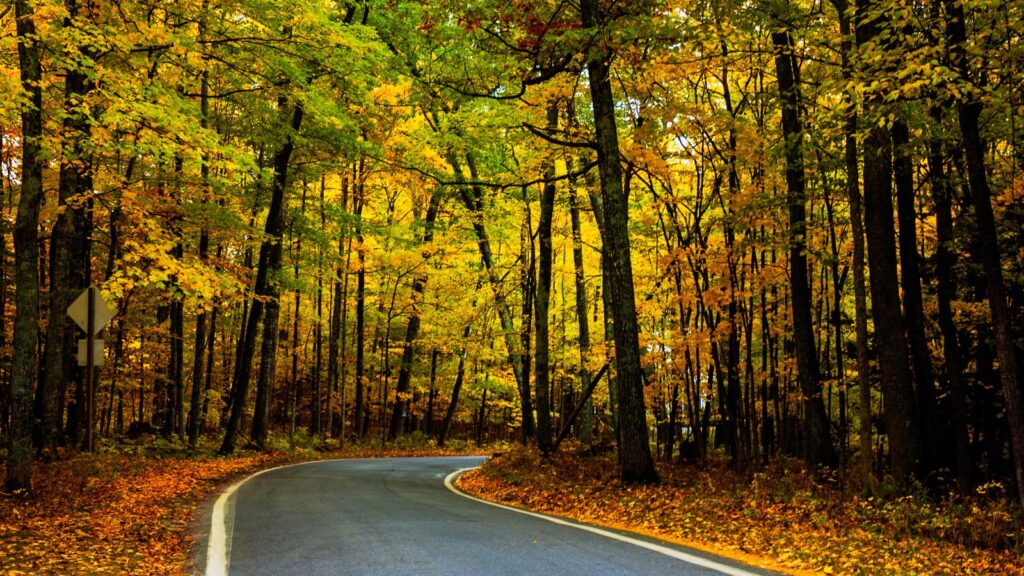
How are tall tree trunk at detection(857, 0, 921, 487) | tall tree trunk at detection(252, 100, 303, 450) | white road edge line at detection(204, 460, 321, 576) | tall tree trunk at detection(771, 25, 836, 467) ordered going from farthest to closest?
tall tree trunk at detection(252, 100, 303, 450) < tall tree trunk at detection(771, 25, 836, 467) < tall tree trunk at detection(857, 0, 921, 487) < white road edge line at detection(204, 460, 321, 576)

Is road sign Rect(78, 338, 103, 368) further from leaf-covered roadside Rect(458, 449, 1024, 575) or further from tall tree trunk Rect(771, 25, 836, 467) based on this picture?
tall tree trunk Rect(771, 25, 836, 467)

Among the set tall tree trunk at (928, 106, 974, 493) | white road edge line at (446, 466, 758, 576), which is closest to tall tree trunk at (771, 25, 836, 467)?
tall tree trunk at (928, 106, 974, 493)

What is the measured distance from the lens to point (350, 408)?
152 ft

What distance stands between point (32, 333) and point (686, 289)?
1201 centimetres

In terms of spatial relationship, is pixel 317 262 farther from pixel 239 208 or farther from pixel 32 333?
pixel 32 333

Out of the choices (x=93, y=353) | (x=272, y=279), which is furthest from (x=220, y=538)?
(x=272, y=279)

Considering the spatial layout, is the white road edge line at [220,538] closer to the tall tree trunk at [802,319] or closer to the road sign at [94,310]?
the road sign at [94,310]

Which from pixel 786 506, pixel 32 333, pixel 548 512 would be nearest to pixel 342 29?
pixel 32 333

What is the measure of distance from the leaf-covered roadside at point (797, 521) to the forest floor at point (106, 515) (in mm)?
5374

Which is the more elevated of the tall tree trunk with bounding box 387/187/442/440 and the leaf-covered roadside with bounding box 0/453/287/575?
the tall tree trunk with bounding box 387/187/442/440

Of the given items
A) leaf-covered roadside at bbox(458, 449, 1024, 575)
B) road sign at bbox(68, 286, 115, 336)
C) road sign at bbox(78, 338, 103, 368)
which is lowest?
leaf-covered roadside at bbox(458, 449, 1024, 575)

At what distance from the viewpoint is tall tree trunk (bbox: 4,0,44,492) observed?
9.21 meters

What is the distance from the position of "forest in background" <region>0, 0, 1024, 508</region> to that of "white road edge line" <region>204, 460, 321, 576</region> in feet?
9.22

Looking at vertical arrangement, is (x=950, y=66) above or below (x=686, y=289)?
above
